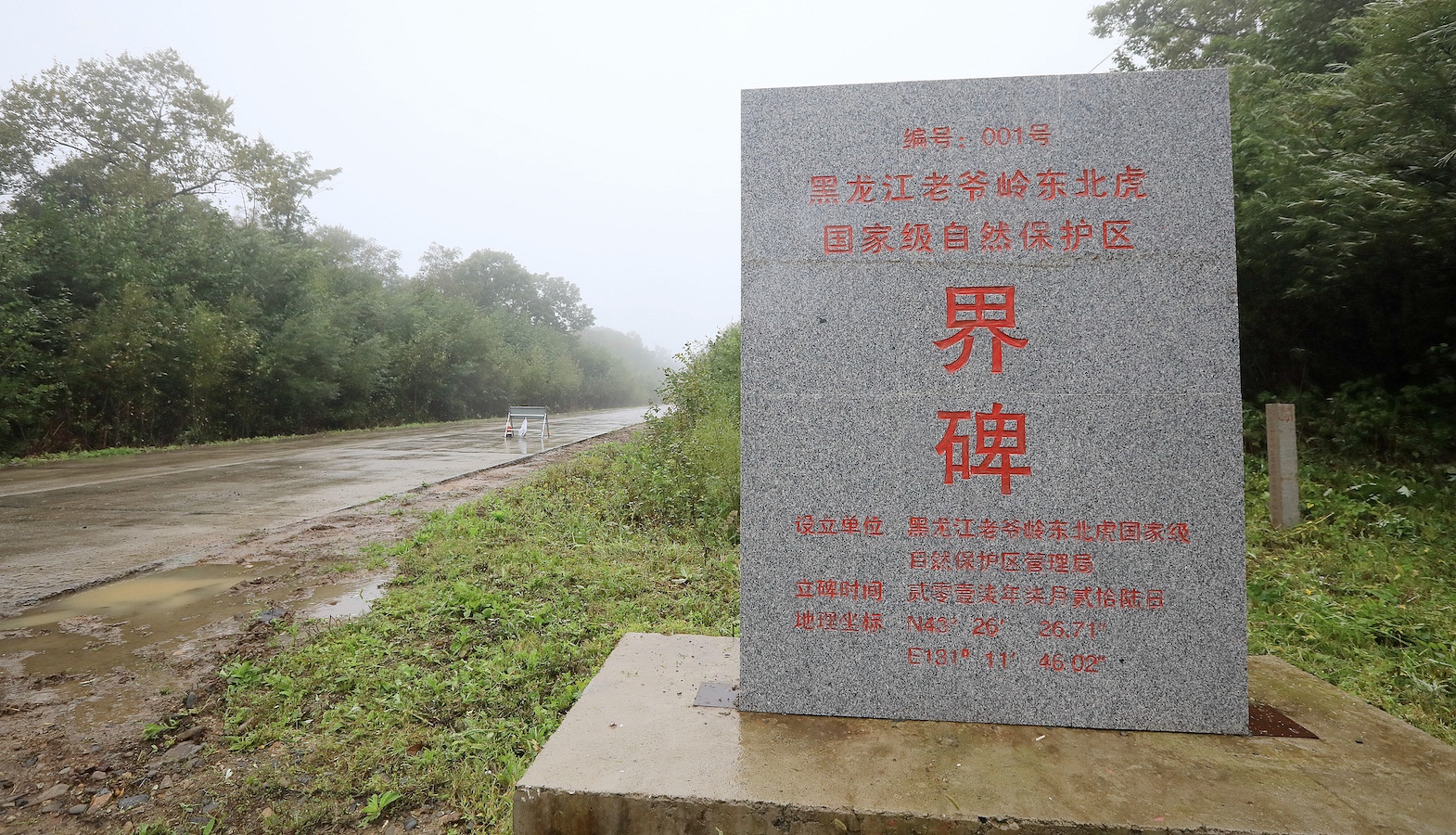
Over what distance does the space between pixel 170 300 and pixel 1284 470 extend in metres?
20.7

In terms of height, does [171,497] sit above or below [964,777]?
above

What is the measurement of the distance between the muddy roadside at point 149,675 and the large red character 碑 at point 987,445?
2.09 meters

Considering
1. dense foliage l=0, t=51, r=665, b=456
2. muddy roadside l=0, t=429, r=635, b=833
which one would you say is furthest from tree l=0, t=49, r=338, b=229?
muddy roadside l=0, t=429, r=635, b=833

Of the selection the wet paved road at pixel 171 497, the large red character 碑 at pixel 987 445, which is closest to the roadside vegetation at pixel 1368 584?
the large red character 碑 at pixel 987 445

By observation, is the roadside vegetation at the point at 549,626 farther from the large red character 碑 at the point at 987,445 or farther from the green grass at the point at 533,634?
the large red character 碑 at the point at 987,445

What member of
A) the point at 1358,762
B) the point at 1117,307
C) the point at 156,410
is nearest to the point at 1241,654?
the point at 1358,762

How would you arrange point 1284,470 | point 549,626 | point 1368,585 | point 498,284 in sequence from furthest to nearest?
point 498,284 → point 1284,470 → point 1368,585 → point 549,626

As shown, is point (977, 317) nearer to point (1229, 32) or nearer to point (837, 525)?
point (837, 525)

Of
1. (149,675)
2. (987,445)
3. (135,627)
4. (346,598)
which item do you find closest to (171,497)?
(135,627)

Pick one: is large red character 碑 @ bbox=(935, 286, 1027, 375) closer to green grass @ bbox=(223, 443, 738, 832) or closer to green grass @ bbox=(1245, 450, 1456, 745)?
green grass @ bbox=(223, 443, 738, 832)

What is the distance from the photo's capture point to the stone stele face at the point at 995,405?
2400 millimetres

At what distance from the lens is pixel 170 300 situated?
16.2 meters

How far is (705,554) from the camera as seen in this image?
5469 millimetres

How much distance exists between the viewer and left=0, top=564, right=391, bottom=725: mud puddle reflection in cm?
317
